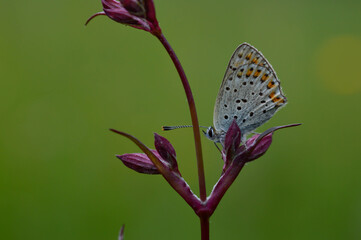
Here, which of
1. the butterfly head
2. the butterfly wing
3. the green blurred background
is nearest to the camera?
the butterfly wing

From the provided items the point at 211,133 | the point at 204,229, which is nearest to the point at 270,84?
the point at 211,133

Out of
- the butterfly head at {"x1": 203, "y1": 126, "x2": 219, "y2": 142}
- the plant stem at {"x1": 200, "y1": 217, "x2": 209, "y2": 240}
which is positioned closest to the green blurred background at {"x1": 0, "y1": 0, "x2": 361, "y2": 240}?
the butterfly head at {"x1": 203, "y1": 126, "x2": 219, "y2": 142}

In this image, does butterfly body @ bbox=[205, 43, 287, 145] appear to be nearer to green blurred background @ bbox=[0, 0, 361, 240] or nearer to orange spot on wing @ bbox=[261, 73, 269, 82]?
orange spot on wing @ bbox=[261, 73, 269, 82]

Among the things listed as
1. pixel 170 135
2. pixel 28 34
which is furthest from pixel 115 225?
pixel 28 34

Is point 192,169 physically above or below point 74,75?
below

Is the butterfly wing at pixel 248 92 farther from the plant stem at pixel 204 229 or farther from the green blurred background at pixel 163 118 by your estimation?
the green blurred background at pixel 163 118

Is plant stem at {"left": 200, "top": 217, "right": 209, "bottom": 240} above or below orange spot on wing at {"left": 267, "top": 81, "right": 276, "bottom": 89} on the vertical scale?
below

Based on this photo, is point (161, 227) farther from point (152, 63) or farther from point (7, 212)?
point (152, 63)
